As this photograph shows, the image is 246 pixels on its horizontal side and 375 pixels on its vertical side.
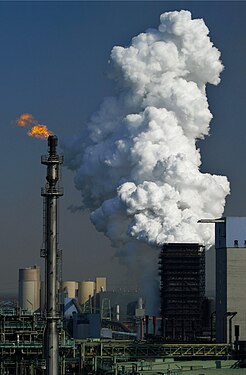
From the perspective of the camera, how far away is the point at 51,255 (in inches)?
2817

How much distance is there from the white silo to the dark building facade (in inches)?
1989

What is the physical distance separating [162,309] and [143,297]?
1315 centimetres

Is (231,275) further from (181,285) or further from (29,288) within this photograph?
(29,288)

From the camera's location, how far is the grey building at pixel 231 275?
117500 mm

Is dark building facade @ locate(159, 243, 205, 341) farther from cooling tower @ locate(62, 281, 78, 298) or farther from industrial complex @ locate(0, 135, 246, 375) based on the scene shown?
cooling tower @ locate(62, 281, 78, 298)

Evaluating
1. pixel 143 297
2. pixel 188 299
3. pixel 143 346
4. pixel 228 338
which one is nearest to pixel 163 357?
pixel 143 346

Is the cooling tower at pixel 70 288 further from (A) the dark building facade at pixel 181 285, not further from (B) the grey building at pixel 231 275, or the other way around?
(B) the grey building at pixel 231 275

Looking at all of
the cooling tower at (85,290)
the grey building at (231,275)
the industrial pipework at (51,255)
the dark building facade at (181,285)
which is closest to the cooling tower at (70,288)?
the cooling tower at (85,290)

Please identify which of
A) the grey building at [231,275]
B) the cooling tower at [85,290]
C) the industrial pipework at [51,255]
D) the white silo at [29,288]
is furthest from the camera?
the cooling tower at [85,290]

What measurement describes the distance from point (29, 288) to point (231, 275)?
2703 inches

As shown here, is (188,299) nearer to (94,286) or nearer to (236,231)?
(236,231)

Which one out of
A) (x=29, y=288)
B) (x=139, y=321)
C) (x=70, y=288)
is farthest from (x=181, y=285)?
(x=70, y=288)

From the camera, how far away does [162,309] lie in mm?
133875

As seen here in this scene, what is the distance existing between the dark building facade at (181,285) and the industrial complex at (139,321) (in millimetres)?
115
